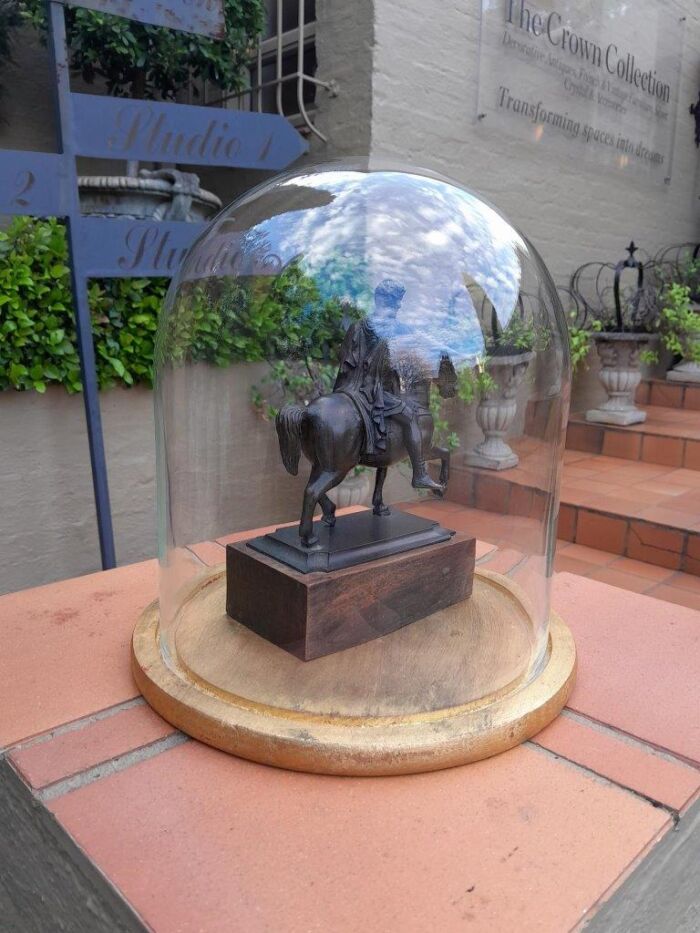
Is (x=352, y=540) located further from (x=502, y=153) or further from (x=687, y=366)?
(x=687, y=366)

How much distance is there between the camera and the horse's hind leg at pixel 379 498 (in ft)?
4.43

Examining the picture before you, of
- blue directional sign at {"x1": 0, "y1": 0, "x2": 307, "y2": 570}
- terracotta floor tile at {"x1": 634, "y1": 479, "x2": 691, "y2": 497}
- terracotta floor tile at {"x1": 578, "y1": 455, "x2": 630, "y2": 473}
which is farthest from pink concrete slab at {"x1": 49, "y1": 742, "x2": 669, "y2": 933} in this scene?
terracotta floor tile at {"x1": 578, "y1": 455, "x2": 630, "y2": 473}

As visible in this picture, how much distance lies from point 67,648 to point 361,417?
0.68m

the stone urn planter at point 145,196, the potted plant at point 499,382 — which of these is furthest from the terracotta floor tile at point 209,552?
A: the stone urn planter at point 145,196

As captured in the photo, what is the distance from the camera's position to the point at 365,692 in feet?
3.48

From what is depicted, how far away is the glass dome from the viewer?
3.73ft

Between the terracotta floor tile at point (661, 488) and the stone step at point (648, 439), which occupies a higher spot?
the stone step at point (648, 439)

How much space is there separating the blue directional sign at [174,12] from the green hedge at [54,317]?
707 millimetres

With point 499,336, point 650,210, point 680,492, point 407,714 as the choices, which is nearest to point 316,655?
point 407,714

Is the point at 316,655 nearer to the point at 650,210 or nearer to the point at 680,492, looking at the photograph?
the point at 680,492

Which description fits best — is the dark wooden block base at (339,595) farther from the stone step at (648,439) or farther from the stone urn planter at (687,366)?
the stone urn planter at (687,366)

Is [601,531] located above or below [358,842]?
below

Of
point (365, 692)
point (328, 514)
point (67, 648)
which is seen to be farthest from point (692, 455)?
point (67, 648)

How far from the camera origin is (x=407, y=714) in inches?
39.9
